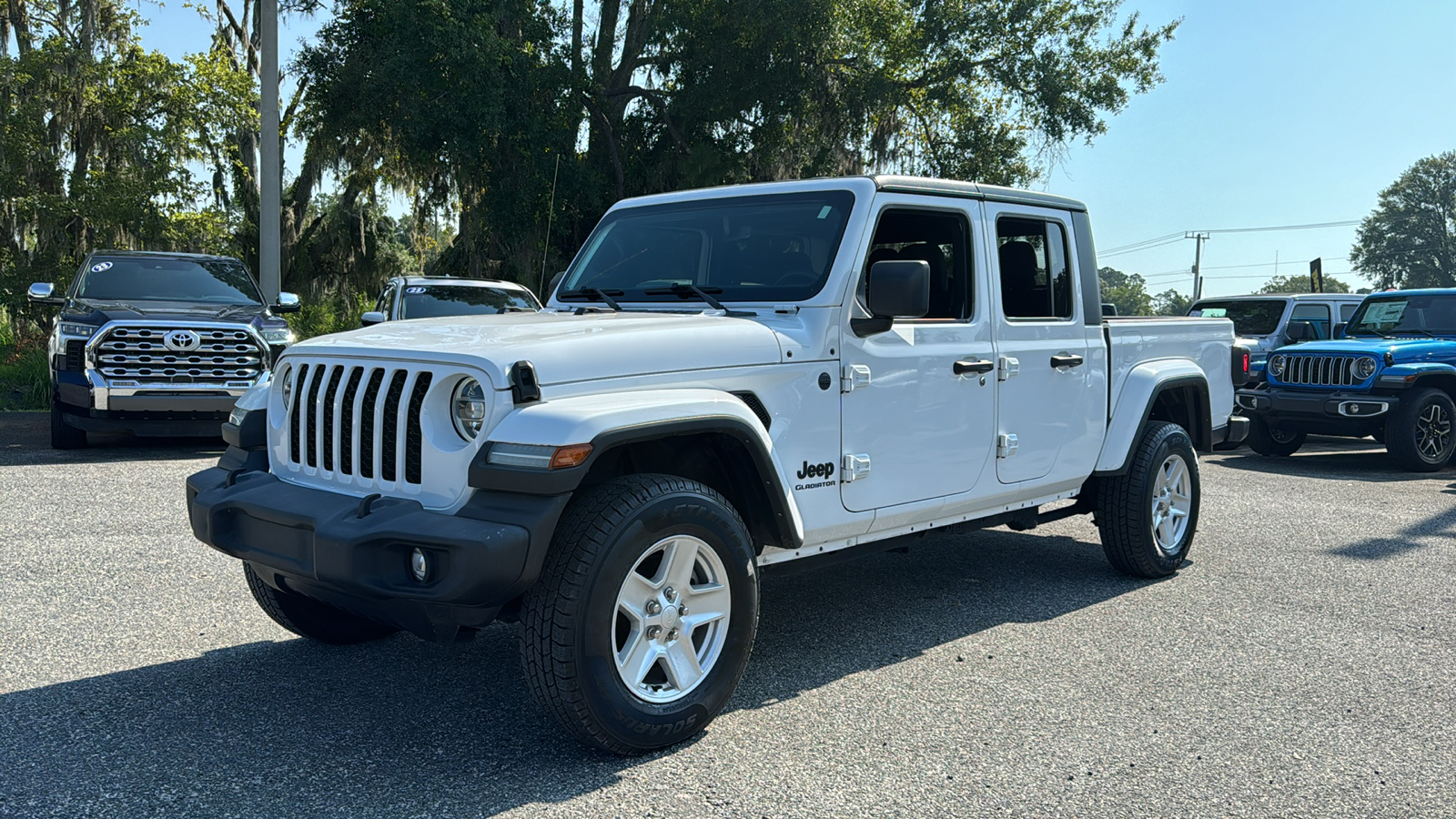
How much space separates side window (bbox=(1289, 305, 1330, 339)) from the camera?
15.7 metres

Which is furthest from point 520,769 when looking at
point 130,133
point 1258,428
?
point 130,133

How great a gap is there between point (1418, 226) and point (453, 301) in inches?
3657

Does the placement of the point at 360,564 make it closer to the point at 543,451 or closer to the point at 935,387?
the point at 543,451

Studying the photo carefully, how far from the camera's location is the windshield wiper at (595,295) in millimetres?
4921

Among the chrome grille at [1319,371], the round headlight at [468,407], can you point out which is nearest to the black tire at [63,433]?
the round headlight at [468,407]

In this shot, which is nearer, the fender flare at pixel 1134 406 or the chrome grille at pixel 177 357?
the fender flare at pixel 1134 406

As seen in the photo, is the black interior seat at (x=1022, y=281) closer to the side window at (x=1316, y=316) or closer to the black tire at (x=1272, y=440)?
the black tire at (x=1272, y=440)

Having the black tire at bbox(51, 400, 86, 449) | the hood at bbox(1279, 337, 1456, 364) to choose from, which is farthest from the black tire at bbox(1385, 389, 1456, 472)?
the black tire at bbox(51, 400, 86, 449)

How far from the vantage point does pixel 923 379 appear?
4.79 m

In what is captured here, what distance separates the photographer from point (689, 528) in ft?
12.3

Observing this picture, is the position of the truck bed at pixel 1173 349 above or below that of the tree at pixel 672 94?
below

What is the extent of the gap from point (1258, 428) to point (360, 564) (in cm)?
1161

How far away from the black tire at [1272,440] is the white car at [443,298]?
7965 millimetres

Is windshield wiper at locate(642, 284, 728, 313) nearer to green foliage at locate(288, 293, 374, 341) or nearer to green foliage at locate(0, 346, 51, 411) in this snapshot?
green foliage at locate(0, 346, 51, 411)
